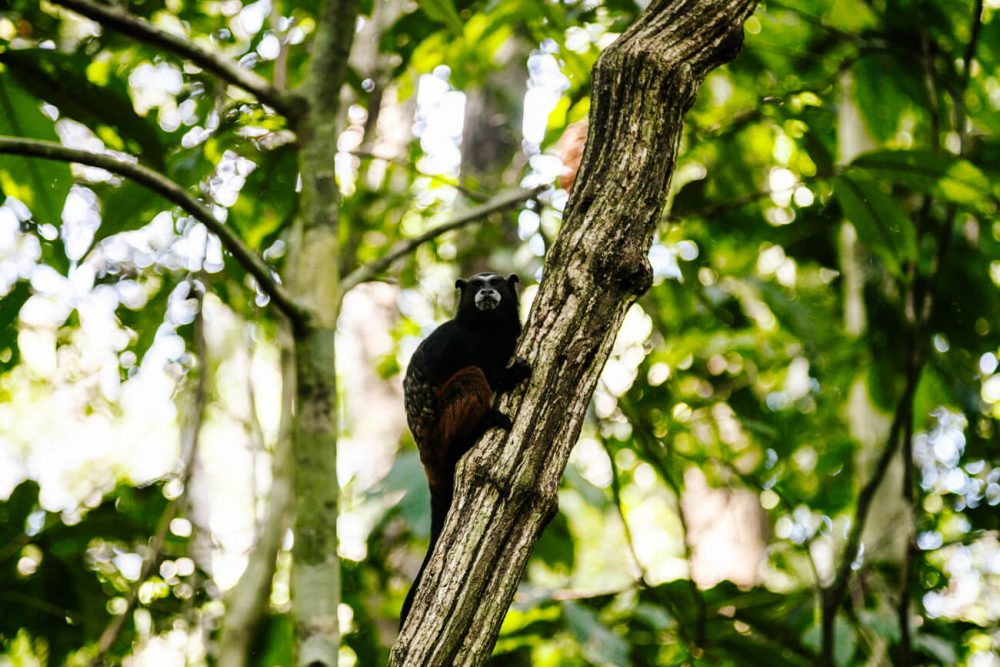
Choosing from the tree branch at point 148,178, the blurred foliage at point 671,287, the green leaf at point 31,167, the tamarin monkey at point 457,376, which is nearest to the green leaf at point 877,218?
the blurred foliage at point 671,287

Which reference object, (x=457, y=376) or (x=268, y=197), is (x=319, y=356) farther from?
(x=268, y=197)

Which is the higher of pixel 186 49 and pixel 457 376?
pixel 186 49

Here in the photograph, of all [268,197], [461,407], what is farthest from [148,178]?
[461,407]

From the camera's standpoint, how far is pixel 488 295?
3822 mm

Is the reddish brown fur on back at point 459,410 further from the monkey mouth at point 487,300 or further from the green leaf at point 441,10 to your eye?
the green leaf at point 441,10

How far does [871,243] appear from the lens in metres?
3.02

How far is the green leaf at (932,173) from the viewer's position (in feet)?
9.14

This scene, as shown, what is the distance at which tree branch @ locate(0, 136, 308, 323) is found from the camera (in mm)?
2332

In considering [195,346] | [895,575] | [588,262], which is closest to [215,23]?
[195,346]

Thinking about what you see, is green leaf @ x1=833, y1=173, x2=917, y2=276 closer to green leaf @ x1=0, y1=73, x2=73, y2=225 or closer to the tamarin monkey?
the tamarin monkey

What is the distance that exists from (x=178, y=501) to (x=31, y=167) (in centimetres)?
118

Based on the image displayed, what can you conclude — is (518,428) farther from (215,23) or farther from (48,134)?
(215,23)

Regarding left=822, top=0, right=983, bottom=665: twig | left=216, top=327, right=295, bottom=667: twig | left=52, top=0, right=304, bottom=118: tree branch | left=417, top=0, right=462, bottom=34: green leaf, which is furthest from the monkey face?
left=822, top=0, right=983, bottom=665: twig

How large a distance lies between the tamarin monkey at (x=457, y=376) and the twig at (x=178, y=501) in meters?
0.82
